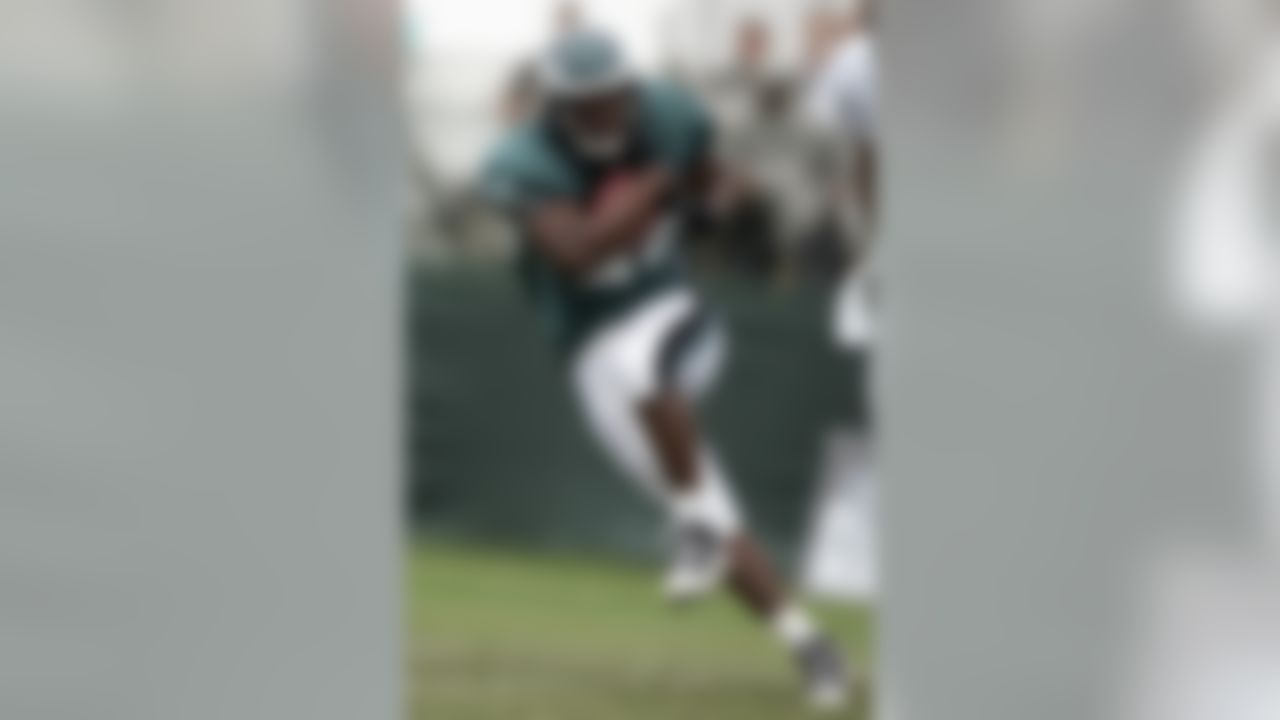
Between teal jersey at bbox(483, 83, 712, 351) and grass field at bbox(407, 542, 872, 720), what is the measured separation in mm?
472

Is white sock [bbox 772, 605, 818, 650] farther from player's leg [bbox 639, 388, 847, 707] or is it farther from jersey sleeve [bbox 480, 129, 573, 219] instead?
jersey sleeve [bbox 480, 129, 573, 219]

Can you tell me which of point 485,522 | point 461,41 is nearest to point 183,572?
point 461,41

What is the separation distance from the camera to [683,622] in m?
3.62

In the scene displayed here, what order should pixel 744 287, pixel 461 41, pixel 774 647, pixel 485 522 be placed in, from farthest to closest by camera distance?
pixel 485 522 → pixel 744 287 → pixel 461 41 → pixel 774 647

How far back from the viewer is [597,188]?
3.42 metres

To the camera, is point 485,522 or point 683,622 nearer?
point 683,622

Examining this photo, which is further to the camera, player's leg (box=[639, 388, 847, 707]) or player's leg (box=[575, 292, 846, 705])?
player's leg (box=[575, 292, 846, 705])

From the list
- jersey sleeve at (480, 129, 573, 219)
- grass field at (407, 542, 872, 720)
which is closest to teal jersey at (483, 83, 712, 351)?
jersey sleeve at (480, 129, 573, 219)

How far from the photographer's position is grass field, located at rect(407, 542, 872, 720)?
334 centimetres

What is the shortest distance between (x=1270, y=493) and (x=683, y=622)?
1334 mm

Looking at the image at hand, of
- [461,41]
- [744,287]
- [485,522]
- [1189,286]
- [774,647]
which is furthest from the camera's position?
[485,522]

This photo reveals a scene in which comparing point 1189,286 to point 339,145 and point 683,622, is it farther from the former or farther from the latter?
point 683,622

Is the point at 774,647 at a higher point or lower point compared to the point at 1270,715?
lower

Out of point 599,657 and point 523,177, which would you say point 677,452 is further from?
point 523,177
